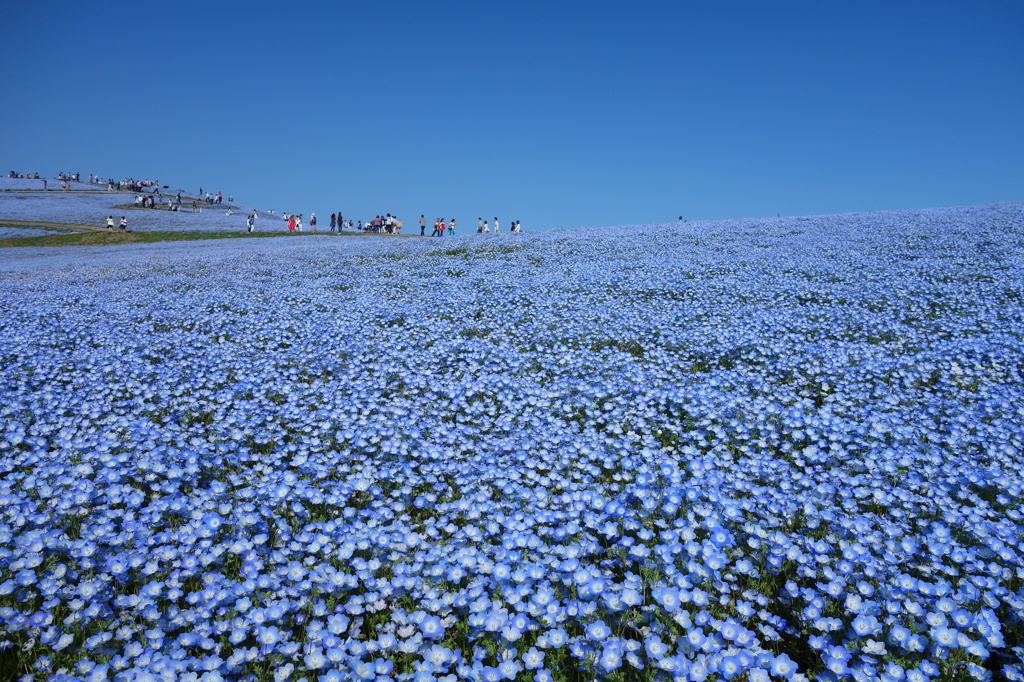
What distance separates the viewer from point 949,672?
293 cm

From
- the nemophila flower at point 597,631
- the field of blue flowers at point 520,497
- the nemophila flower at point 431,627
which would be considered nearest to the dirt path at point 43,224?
the field of blue flowers at point 520,497

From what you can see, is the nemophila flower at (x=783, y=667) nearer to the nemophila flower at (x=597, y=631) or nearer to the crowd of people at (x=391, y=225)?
the nemophila flower at (x=597, y=631)

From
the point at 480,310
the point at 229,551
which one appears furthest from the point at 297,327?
the point at 229,551

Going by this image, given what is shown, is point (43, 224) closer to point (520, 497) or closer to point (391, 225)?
point (391, 225)

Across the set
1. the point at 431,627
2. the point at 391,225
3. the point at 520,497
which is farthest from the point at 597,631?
the point at 391,225

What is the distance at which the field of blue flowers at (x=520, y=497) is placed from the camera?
311 cm

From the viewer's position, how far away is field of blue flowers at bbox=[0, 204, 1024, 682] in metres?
3.11

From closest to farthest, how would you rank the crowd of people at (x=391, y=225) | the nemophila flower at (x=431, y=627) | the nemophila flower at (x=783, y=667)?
the nemophila flower at (x=783, y=667) → the nemophila flower at (x=431, y=627) → the crowd of people at (x=391, y=225)

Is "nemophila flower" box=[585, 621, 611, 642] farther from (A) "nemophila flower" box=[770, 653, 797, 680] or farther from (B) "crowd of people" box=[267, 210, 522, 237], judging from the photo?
(B) "crowd of people" box=[267, 210, 522, 237]

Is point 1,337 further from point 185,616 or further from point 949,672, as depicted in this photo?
point 949,672

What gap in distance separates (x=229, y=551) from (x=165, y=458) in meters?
1.68

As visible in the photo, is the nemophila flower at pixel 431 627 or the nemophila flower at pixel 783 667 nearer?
the nemophila flower at pixel 783 667

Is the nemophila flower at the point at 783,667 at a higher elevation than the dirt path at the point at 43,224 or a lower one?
Answer: lower

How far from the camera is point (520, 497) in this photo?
4.56 meters
